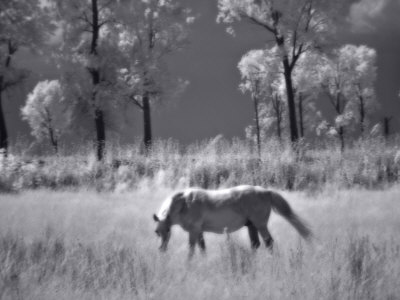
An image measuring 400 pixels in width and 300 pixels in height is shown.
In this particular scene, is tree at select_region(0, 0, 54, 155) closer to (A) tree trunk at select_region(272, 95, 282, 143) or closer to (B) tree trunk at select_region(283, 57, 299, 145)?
(B) tree trunk at select_region(283, 57, 299, 145)

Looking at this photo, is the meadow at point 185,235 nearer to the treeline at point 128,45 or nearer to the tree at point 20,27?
the treeline at point 128,45

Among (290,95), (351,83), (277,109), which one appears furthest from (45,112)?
(290,95)

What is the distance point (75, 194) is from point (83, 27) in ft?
36.0

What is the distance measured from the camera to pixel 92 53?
17.2 m

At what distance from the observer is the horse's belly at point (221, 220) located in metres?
4.23

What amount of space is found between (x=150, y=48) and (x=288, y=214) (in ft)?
60.8

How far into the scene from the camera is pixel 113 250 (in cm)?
425

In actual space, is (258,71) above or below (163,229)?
above

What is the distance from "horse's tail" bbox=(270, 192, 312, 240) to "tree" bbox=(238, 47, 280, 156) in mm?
6386

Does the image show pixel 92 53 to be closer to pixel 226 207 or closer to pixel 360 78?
pixel 226 207

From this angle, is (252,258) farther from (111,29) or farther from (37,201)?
(111,29)

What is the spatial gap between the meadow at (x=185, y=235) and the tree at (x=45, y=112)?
3271 cm

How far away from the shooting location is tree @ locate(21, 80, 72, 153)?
42.6 meters

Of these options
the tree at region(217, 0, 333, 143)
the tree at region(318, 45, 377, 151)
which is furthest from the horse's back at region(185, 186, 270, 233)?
the tree at region(318, 45, 377, 151)
